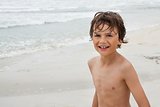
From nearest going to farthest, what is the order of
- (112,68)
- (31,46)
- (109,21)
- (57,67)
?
1. (109,21)
2. (112,68)
3. (57,67)
4. (31,46)

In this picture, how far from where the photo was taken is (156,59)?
6.42 m

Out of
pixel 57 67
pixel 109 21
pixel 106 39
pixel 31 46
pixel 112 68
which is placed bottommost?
pixel 31 46

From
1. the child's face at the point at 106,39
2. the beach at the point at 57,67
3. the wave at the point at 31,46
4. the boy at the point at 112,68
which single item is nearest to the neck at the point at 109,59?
the boy at the point at 112,68

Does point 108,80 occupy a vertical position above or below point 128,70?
below

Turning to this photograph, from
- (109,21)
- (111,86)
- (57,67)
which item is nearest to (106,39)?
(109,21)

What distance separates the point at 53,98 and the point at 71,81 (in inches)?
30.6

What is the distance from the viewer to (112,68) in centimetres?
245

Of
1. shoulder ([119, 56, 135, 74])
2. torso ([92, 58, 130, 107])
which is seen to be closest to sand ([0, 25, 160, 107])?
torso ([92, 58, 130, 107])

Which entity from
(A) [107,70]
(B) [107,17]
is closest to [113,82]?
(A) [107,70]

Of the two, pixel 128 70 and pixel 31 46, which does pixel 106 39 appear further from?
pixel 31 46

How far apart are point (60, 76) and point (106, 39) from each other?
3603 mm

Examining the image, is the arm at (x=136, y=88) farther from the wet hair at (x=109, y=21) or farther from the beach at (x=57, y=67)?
the beach at (x=57, y=67)

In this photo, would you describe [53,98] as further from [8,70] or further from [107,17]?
[107,17]

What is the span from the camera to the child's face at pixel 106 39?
2.29m
